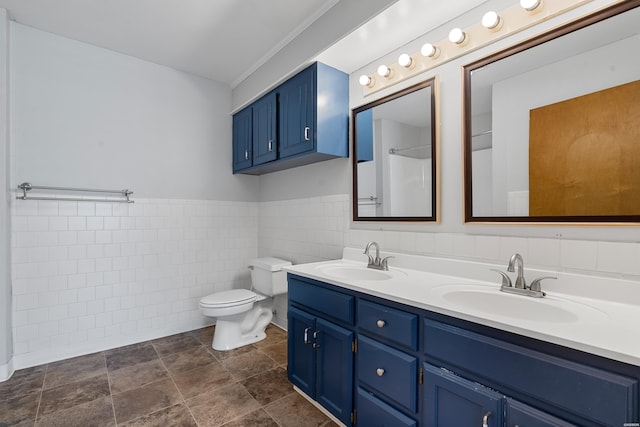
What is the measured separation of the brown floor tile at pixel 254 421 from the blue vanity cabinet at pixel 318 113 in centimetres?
169

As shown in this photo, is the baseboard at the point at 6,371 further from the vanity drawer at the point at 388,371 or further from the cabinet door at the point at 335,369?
the vanity drawer at the point at 388,371

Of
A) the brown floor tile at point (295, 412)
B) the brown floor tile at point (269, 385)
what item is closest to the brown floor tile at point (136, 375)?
the brown floor tile at point (269, 385)

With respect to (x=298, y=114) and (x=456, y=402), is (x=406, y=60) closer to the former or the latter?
(x=298, y=114)

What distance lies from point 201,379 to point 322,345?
1044mm

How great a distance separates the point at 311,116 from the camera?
7.20 feet

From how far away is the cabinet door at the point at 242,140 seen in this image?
300cm

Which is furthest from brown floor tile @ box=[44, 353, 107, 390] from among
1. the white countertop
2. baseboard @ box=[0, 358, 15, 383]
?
the white countertop

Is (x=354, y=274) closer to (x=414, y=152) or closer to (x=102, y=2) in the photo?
(x=414, y=152)

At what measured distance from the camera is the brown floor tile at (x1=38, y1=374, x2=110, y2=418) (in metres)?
1.84

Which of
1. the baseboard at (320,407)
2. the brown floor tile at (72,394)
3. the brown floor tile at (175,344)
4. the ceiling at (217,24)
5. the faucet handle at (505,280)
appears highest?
the ceiling at (217,24)

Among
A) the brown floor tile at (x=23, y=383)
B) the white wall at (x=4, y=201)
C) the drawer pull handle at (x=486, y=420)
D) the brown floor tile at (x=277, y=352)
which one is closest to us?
the drawer pull handle at (x=486, y=420)

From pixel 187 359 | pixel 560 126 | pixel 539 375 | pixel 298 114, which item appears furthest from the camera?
pixel 187 359

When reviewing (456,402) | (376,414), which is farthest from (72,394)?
(456,402)

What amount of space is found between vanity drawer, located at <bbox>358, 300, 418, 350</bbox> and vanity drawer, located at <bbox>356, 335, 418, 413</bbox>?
55 millimetres
